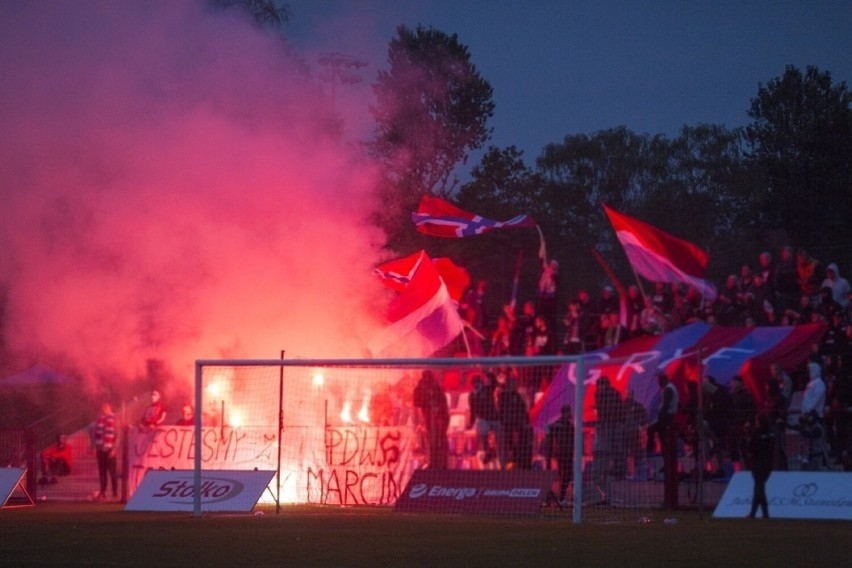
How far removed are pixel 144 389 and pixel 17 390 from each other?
6244mm

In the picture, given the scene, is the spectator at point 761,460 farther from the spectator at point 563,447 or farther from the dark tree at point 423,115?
the dark tree at point 423,115

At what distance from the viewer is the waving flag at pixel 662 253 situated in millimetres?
24203

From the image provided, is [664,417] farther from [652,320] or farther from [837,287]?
[837,287]

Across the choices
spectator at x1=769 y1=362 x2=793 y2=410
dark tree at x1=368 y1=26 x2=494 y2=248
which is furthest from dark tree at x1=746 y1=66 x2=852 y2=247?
spectator at x1=769 y1=362 x2=793 y2=410

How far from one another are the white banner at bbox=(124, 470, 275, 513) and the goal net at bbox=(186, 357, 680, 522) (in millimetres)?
306

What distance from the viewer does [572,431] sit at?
64.1 feet

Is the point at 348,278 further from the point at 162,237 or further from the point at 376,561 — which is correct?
the point at 376,561

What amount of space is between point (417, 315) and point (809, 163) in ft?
78.8

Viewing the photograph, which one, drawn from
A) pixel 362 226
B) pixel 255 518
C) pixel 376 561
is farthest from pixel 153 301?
pixel 376 561

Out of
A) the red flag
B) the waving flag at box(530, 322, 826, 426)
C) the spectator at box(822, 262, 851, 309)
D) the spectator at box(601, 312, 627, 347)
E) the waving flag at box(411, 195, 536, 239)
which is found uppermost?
the waving flag at box(411, 195, 536, 239)

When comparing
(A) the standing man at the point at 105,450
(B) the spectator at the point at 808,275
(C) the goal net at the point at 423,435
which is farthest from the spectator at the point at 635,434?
(A) the standing man at the point at 105,450

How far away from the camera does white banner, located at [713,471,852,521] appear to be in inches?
677

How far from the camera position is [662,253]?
2427cm

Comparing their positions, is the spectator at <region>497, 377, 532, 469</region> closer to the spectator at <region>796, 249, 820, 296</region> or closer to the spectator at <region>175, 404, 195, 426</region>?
the spectator at <region>175, 404, 195, 426</region>
